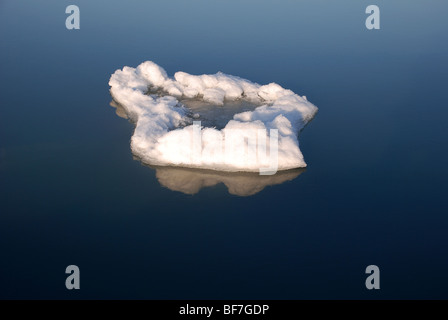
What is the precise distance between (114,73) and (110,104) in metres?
1.50

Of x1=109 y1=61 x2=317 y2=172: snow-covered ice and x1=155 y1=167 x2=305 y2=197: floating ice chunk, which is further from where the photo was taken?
x1=109 y1=61 x2=317 y2=172: snow-covered ice

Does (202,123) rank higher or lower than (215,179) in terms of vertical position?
higher

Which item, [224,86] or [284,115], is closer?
[284,115]

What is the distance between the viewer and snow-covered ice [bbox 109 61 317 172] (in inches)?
542

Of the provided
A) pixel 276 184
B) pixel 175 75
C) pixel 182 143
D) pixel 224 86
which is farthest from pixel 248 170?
pixel 175 75

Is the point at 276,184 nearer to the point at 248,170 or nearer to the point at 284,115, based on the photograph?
the point at 248,170

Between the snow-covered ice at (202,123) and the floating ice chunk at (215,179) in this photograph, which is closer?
the floating ice chunk at (215,179)

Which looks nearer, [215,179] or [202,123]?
[215,179]

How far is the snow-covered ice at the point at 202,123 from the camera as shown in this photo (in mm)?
13773

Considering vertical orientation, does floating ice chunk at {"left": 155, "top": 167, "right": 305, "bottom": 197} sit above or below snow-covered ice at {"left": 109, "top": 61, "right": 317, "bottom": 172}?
below

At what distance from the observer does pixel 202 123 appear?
51.0 feet

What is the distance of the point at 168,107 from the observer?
15.8 m

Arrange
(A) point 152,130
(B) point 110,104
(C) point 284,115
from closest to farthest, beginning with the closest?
(A) point 152,130, (C) point 284,115, (B) point 110,104

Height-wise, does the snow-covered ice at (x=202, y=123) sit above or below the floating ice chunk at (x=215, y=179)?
above
